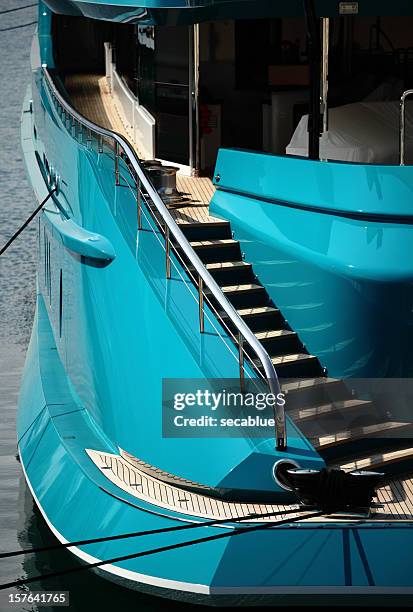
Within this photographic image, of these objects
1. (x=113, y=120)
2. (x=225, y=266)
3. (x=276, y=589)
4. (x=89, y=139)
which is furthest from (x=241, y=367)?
(x=113, y=120)

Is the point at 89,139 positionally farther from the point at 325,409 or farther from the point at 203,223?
the point at 325,409

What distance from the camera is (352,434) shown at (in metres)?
9.26

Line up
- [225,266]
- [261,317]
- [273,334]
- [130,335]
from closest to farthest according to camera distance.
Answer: [130,335] → [273,334] → [261,317] → [225,266]

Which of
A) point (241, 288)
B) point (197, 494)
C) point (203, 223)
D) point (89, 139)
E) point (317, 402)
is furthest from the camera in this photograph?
point (89, 139)

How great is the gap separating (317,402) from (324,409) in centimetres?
13

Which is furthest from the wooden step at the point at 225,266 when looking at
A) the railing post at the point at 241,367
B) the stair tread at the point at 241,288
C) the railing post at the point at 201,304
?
the railing post at the point at 241,367

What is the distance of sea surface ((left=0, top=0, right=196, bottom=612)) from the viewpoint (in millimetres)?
9898

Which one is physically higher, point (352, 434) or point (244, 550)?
point (352, 434)

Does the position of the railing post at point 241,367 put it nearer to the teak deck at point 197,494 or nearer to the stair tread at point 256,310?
the teak deck at point 197,494

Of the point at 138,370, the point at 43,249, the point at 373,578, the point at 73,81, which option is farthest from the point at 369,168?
the point at 73,81

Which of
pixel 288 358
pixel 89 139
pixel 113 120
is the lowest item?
pixel 288 358

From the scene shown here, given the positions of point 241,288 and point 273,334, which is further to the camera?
point 241,288

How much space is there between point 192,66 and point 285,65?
2.90ft

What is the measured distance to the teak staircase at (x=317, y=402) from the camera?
9188 millimetres
